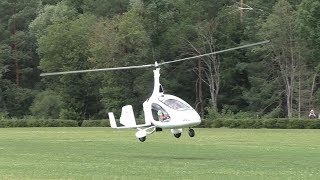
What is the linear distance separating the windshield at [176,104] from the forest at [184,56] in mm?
54317

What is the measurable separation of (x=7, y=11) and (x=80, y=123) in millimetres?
39242

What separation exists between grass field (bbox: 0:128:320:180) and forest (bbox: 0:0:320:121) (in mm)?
47377

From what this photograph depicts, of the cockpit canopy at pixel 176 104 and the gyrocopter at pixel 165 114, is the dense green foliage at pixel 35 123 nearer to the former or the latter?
the gyrocopter at pixel 165 114

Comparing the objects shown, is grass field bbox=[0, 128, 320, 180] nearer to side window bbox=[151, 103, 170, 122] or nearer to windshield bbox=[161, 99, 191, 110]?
side window bbox=[151, 103, 170, 122]

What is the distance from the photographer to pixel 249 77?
106 metres

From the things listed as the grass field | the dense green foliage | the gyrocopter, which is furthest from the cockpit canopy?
the dense green foliage

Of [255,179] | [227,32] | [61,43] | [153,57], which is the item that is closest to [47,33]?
[61,43]

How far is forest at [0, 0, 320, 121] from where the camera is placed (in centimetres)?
10206

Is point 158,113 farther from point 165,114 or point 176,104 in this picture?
point 176,104

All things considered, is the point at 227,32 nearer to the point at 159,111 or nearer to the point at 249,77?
the point at 249,77

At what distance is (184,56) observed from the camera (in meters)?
111

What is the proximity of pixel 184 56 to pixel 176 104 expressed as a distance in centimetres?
6854

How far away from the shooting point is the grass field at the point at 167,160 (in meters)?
30.0

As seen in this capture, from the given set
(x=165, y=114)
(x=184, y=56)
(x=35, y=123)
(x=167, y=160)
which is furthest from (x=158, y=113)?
(x=184, y=56)
